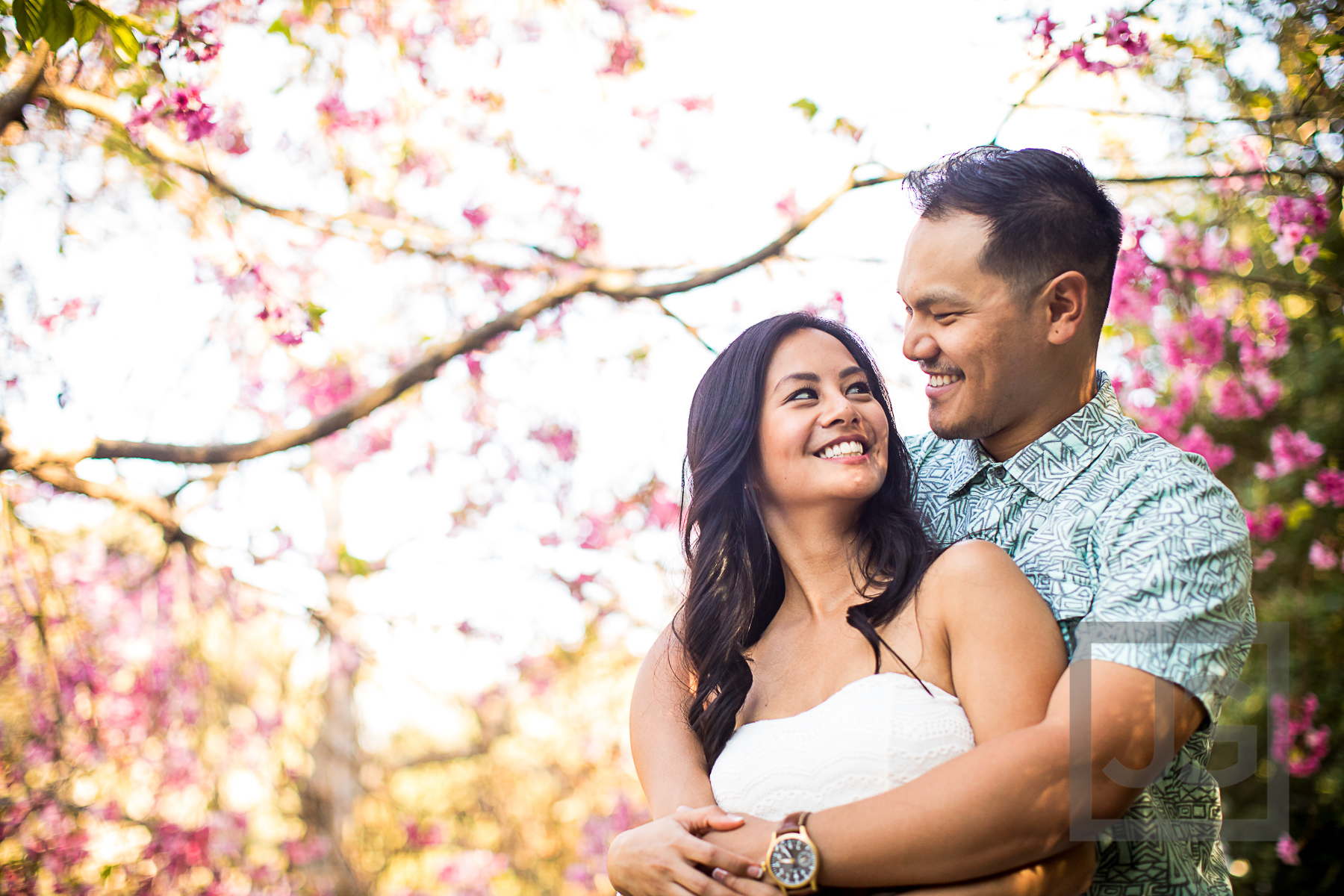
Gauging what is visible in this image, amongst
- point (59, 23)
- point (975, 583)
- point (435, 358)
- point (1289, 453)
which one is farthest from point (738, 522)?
point (1289, 453)

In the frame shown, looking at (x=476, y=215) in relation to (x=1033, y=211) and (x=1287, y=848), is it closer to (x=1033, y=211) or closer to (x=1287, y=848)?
(x=1033, y=211)

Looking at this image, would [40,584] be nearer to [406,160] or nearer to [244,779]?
[406,160]

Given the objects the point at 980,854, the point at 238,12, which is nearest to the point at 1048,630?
the point at 980,854

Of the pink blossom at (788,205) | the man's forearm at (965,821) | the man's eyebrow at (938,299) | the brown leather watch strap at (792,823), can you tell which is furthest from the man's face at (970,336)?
the pink blossom at (788,205)

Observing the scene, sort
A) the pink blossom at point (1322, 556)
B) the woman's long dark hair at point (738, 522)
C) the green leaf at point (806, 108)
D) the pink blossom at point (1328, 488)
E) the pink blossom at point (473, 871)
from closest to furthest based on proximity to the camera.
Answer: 1. the woman's long dark hair at point (738, 522)
2. the green leaf at point (806, 108)
3. the pink blossom at point (1328, 488)
4. the pink blossom at point (1322, 556)
5. the pink blossom at point (473, 871)

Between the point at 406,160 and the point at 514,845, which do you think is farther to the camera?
the point at 514,845

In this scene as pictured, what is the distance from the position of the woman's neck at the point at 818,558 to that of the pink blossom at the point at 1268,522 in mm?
3943

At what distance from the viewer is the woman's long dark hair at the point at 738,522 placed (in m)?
2.09

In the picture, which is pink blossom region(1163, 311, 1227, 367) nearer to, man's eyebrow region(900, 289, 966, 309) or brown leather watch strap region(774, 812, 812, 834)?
man's eyebrow region(900, 289, 966, 309)

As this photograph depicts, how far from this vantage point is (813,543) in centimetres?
217

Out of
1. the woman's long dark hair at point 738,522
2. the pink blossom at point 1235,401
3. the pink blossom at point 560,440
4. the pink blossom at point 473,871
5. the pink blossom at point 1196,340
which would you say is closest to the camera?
the woman's long dark hair at point 738,522

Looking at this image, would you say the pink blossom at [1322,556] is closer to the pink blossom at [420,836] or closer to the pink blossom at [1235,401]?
the pink blossom at [1235,401]

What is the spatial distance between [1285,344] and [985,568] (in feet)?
17.1

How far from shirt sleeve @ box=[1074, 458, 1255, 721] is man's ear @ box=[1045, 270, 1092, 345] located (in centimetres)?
41
